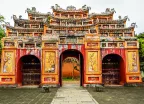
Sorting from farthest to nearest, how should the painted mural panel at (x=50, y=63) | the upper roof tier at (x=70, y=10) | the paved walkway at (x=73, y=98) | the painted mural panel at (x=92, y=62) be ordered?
the upper roof tier at (x=70, y=10)
the painted mural panel at (x=92, y=62)
the painted mural panel at (x=50, y=63)
the paved walkway at (x=73, y=98)

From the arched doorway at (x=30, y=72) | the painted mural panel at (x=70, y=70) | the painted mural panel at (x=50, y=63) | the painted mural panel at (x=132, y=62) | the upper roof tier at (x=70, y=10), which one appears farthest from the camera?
the painted mural panel at (x=70, y=70)

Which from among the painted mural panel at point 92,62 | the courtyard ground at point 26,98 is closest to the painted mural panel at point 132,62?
the painted mural panel at point 92,62

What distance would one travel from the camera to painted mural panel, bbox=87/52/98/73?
16.6 m

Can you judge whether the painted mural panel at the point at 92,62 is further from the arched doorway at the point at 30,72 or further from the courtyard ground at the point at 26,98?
the courtyard ground at the point at 26,98

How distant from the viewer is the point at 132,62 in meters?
17.0

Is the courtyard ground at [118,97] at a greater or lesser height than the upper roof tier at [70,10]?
lesser

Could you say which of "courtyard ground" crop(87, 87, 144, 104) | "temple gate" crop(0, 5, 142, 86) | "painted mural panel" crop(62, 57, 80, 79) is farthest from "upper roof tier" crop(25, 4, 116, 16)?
"courtyard ground" crop(87, 87, 144, 104)

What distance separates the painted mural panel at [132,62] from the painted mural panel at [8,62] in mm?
10326

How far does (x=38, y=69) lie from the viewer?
59.5 feet

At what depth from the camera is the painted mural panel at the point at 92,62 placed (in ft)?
54.3

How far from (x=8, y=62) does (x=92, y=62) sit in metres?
7.33

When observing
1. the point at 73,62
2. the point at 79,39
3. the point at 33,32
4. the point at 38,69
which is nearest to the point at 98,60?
the point at 79,39

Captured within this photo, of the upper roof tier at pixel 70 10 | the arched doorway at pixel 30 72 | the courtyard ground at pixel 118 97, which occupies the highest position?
the upper roof tier at pixel 70 10

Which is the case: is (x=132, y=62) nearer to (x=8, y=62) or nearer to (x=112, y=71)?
(x=112, y=71)
